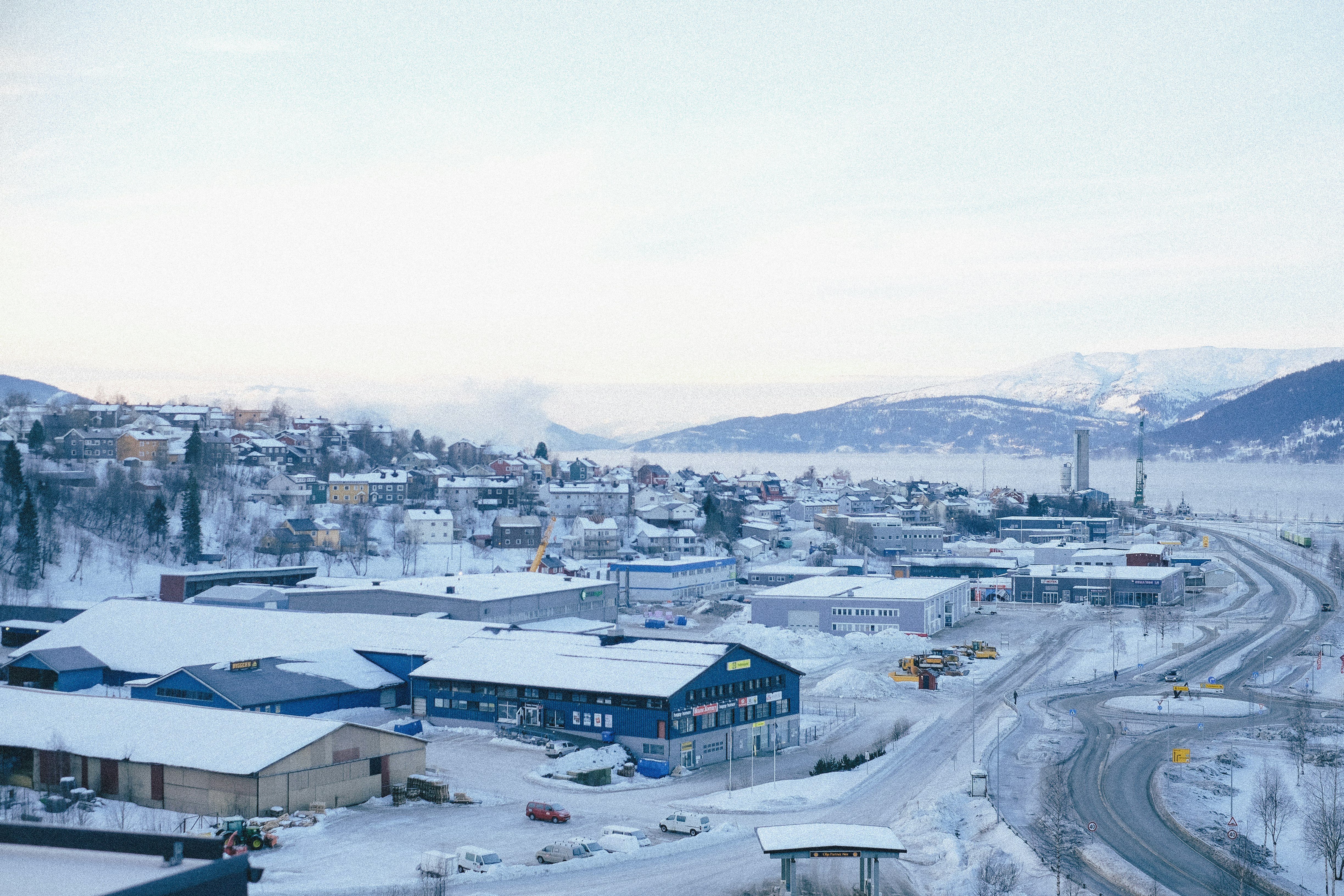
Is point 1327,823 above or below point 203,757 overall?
below

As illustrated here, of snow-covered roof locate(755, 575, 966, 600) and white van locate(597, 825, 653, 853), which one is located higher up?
snow-covered roof locate(755, 575, 966, 600)

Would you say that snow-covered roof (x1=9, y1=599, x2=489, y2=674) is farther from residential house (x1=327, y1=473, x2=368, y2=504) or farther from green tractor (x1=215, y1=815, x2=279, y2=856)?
residential house (x1=327, y1=473, x2=368, y2=504)

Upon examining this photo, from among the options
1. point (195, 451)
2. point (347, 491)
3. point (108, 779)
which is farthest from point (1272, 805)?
point (347, 491)

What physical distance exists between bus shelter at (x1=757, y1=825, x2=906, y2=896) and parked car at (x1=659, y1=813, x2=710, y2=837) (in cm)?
249

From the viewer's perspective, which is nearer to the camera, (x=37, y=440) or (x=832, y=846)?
(x=832, y=846)

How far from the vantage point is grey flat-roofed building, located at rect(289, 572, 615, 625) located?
122 ft

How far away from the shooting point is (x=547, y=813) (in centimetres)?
1823

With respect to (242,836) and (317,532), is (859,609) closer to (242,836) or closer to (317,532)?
(317,532)

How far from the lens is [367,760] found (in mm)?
19703

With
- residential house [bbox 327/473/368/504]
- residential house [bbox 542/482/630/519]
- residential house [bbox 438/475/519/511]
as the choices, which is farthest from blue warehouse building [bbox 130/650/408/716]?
residential house [bbox 542/482/630/519]

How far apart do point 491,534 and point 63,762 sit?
41422 millimetres

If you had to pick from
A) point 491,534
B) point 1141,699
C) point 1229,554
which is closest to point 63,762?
point 1141,699

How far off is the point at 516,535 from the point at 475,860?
44681mm

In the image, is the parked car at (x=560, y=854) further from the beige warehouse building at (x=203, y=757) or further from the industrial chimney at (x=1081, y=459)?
the industrial chimney at (x=1081, y=459)
